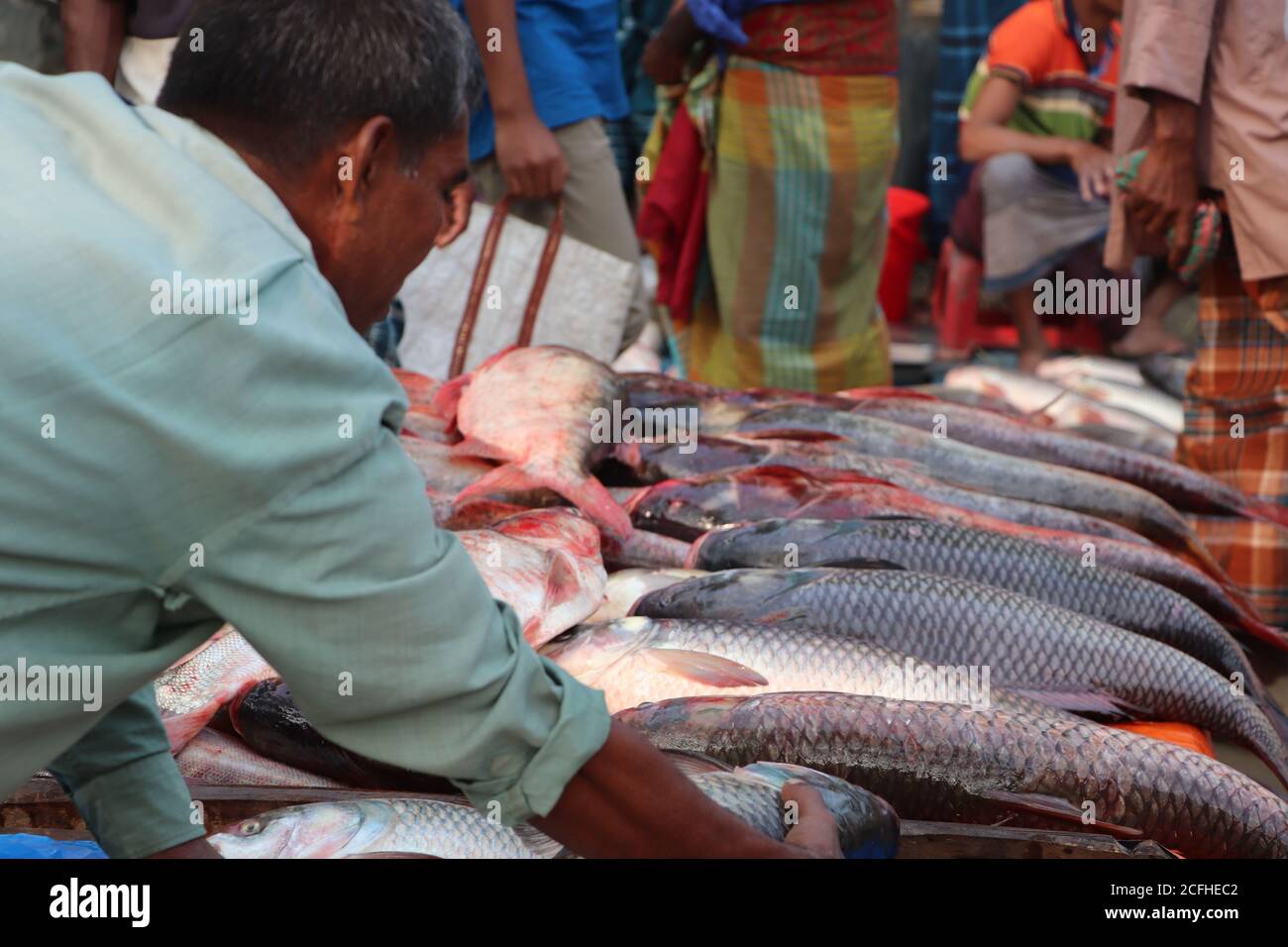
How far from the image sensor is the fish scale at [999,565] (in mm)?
3037

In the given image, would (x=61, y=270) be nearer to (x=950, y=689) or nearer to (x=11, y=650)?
(x=11, y=650)

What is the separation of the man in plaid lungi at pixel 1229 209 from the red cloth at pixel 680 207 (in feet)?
5.81

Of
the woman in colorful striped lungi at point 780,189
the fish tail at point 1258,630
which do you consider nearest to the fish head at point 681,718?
the fish tail at point 1258,630

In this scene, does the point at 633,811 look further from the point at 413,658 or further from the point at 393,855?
Answer: the point at 393,855

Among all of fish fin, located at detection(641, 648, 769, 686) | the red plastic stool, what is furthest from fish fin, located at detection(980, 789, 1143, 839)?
the red plastic stool

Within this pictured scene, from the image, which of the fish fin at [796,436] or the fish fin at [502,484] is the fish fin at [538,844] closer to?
the fish fin at [502,484]

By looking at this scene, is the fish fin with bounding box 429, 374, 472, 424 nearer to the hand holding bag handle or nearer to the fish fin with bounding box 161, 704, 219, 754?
the hand holding bag handle

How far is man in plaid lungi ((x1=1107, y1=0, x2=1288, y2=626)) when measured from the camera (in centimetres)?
412

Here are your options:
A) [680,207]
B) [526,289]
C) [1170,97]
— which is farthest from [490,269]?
[1170,97]

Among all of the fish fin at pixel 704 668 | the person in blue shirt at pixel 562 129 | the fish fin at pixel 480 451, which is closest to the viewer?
the fish fin at pixel 704 668

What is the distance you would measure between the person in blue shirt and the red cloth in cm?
78

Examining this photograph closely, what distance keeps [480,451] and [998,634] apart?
1.34 meters
